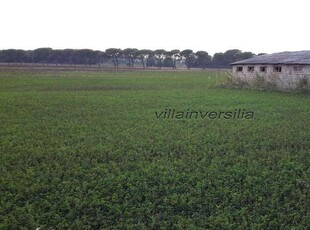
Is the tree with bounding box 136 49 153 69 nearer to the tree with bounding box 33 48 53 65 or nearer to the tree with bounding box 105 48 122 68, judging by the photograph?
the tree with bounding box 105 48 122 68

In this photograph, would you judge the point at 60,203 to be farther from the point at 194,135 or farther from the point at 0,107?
the point at 0,107

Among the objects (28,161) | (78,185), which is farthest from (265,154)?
(28,161)

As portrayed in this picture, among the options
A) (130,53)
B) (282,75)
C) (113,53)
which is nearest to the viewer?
(282,75)

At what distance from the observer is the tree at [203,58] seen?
109125 millimetres

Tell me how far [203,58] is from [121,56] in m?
31.0

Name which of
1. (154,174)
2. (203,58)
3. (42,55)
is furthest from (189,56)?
(154,174)

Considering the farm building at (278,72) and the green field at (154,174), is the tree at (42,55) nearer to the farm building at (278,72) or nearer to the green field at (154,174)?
the farm building at (278,72)

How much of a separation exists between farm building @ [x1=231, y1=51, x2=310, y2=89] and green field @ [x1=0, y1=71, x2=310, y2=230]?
1506 cm

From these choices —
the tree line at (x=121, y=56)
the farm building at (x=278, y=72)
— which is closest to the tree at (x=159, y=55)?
the tree line at (x=121, y=56)

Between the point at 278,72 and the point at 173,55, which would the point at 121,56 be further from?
the point at 278,72

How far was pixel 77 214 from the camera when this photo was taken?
5.55 metres

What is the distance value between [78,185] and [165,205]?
2101mm

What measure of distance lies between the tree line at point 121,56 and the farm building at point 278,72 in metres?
71.9

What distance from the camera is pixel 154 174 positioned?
7.20 meters
